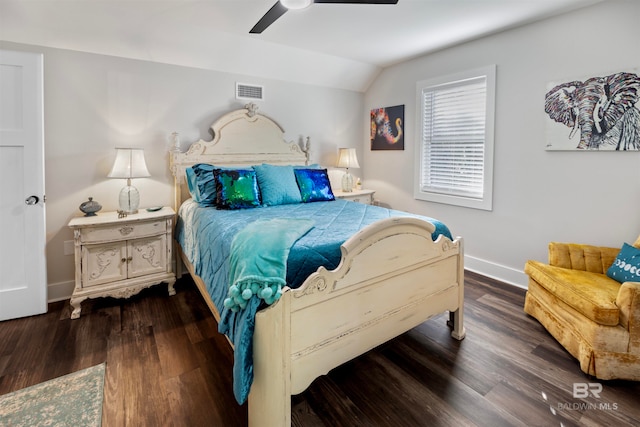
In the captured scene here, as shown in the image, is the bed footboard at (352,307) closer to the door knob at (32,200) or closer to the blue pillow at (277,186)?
the blue pillow at (277,186)

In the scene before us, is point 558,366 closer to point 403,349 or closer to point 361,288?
point 403,349

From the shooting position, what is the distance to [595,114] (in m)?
2.61

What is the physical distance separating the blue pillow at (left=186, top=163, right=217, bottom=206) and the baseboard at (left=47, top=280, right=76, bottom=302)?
1388 millimetres

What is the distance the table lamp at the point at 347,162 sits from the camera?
4395 mm

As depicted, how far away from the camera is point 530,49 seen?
2.98 m

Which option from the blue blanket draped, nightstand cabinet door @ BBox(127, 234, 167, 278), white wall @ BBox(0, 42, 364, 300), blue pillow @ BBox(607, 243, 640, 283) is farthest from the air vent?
blue pillow @ BBox(607, 243, 640, 283)

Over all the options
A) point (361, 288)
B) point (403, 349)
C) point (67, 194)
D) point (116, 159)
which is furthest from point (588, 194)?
point (67, 194)

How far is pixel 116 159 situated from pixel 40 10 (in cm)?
121

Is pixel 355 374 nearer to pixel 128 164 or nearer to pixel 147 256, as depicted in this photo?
pixel 147 256

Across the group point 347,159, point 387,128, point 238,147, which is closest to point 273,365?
point 238,147

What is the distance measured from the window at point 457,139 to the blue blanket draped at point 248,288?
108 inches

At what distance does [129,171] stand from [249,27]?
69.5 inches

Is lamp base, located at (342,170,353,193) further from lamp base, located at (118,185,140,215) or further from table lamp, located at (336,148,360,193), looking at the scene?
lamp base, located at (118,185,140,215)

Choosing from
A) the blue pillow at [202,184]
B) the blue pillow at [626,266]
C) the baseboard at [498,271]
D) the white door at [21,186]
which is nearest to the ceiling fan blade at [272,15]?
the blue pillow at [202,184]
